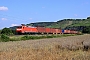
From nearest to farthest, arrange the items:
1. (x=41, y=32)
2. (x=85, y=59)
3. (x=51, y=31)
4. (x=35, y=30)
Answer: (x=85, y=59)
(x=35, y=30)
(x=41, y=32)
(x=51, y=31)

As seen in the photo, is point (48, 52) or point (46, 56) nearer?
point (46, 56)

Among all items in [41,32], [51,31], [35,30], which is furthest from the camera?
[51,31]

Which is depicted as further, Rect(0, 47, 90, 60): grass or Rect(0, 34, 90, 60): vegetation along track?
Rect(0, 34, 90, 60): vegetation along track

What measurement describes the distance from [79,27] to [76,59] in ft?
617

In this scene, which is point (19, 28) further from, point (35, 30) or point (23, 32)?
point (35, 30)

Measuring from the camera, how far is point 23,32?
71875mm

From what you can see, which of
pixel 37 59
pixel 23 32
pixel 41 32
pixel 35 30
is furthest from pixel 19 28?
pixel 37 59

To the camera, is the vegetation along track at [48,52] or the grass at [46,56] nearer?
the grass at [46,56]

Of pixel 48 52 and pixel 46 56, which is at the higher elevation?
pixel 46 56

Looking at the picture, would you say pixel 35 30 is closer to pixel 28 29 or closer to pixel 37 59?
pixel 28 29

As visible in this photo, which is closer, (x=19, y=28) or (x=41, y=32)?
(x=19, y=28)

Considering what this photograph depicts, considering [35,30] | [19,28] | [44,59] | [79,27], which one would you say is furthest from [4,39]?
[79,27]

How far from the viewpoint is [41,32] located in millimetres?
85312

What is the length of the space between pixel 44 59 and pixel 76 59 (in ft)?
4.56
